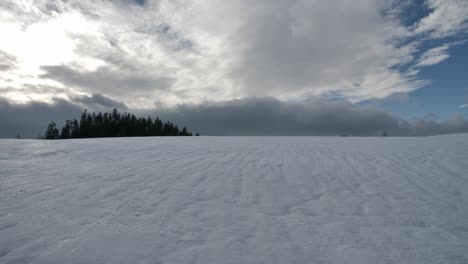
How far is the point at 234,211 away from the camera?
4441mm

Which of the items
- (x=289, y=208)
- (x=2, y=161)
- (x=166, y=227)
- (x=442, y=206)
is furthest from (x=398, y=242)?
(x=2, y=161)

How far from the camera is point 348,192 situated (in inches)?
214

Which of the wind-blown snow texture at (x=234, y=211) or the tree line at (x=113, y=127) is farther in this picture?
the tree line at (x=113, y=127)

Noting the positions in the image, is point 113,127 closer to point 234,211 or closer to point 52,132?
point 52,132

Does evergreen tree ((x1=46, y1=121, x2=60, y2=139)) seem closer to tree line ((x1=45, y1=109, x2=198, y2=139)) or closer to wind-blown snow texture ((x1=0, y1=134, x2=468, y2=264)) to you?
tree line ((x1=45, y1=109, x2=198, y2=139))

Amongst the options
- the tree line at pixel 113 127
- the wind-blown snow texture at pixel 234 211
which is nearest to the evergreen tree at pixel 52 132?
the tree line at pixel 113 127

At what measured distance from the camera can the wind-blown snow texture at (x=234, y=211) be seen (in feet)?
10.5

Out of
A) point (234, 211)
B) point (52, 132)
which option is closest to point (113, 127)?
point (52, 132)

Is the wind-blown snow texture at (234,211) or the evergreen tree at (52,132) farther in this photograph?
the evergreen tree at (52,132)

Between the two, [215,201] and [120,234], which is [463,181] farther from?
[120,234]

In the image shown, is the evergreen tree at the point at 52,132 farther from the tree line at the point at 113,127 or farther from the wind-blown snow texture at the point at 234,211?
the wind-blown snow texture at the point at 234,211

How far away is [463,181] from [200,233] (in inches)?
258

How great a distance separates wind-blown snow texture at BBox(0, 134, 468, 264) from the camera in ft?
10.5

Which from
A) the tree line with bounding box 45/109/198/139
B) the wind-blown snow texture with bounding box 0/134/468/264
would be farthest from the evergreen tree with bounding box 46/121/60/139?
the wind-blown snow texture with bounding box 0/134/468/264
